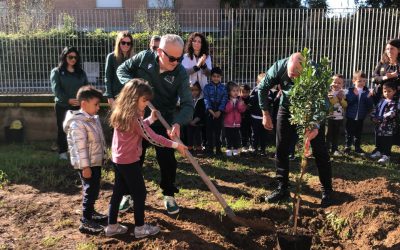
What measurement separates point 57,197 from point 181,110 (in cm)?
219

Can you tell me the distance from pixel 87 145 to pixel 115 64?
1695mm

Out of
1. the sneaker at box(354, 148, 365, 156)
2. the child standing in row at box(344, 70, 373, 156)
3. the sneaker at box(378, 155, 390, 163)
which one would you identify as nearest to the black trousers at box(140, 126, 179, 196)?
the sneaker at box(378, 155, 390, 163)

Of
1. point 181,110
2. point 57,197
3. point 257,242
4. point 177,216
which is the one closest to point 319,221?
point 257,242

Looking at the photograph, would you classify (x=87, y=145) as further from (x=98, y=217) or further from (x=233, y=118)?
(x=233, y=118)

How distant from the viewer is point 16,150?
25.7 ft

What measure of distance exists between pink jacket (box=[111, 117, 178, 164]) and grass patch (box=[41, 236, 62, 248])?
997 millimetres

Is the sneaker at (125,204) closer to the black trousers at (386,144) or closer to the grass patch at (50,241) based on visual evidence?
the grass patch at (50,241)

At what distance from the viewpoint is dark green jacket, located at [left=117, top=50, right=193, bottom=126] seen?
4.38 metres

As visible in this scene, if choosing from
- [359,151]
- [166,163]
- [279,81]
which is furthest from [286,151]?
[359,151]

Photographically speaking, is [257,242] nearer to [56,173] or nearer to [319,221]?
[319,221]

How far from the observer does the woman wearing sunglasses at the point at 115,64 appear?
17.7 feet

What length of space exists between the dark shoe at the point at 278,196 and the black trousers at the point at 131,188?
67.6 inches

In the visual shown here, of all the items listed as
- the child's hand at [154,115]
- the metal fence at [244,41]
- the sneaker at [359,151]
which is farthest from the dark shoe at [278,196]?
the metal fence at [244,41]

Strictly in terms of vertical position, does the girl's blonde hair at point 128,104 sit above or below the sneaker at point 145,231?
above
